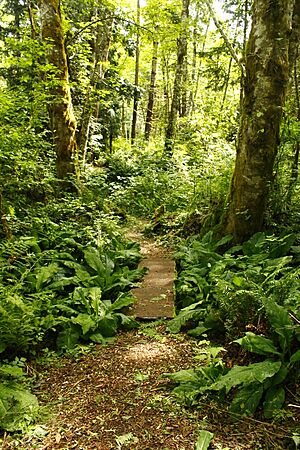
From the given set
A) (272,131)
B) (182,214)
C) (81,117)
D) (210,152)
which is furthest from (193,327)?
(81,117)

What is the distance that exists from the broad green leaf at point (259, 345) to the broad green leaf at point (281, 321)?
3.9 inches

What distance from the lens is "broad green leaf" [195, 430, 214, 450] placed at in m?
2.55

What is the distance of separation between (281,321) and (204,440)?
1.23m

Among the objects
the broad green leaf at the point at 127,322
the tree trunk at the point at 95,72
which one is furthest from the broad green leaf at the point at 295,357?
the tree trunk at the point at 95,72

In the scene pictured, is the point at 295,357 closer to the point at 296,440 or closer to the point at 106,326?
the point at 296,440

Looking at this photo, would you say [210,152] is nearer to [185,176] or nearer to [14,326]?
[185,176]

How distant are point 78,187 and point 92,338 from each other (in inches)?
182

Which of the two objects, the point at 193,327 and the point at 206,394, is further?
the point at 193,327

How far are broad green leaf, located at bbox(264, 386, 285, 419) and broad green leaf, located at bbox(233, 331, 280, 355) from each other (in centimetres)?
32

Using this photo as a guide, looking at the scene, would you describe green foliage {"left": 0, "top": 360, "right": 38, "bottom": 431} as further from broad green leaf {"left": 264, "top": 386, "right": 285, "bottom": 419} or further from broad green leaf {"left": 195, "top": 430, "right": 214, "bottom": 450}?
broad green leaf {"left": 264, "top": 386, "right": 285, "bottom": 419}

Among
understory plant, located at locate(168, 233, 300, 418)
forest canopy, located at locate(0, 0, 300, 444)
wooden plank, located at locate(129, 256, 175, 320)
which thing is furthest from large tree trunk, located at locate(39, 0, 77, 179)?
understory plant, located at locate(168, 233, 300, 418)

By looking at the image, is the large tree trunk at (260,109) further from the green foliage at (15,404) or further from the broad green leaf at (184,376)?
the green foliage at (15,404)

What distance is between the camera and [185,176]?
12336 millimetres

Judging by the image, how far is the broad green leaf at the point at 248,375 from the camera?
2.94 meters
